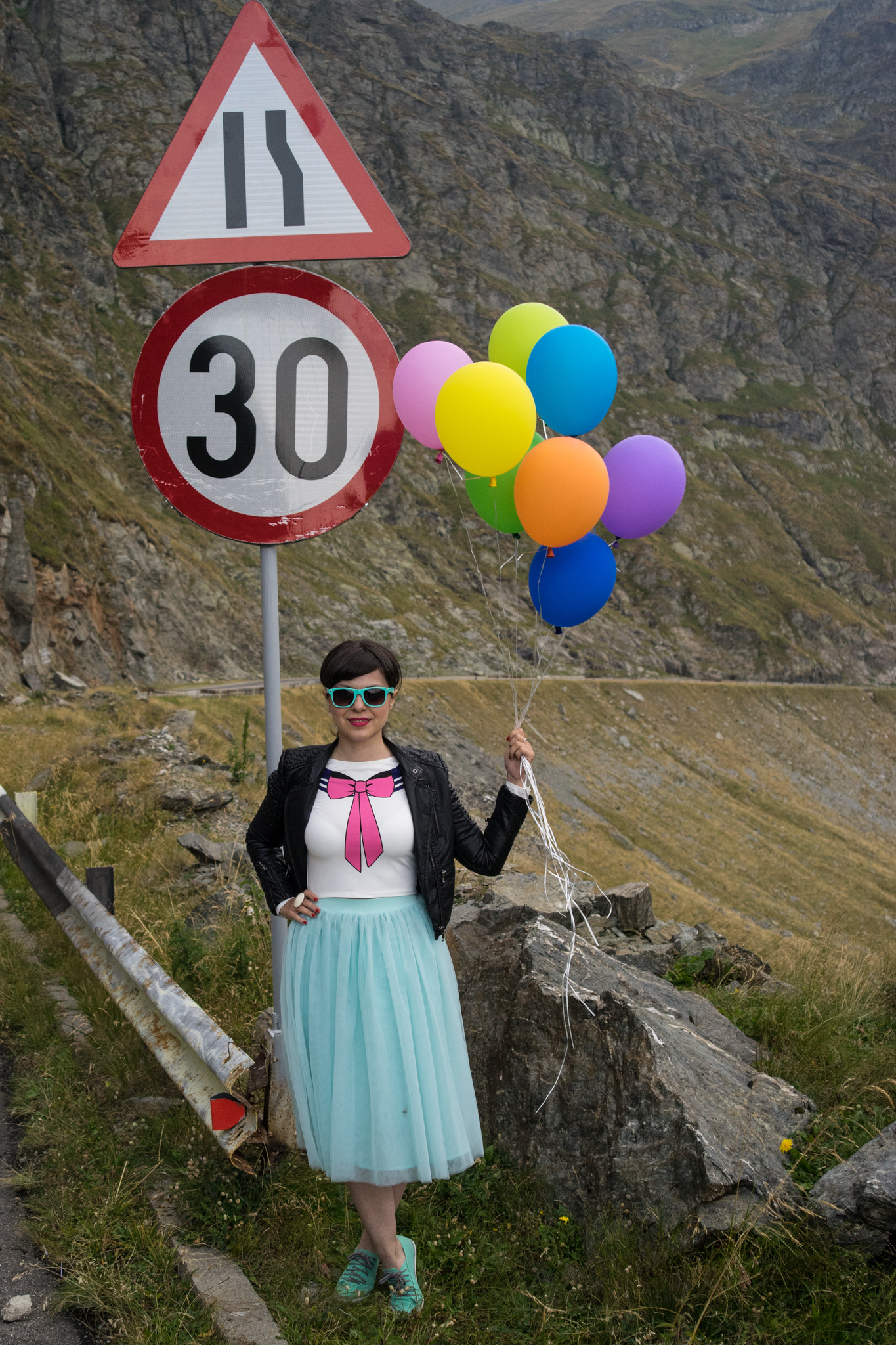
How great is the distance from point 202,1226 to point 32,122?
104 meters

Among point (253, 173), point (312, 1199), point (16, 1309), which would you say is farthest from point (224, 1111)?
point (253, 173)

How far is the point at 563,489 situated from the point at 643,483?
56cm

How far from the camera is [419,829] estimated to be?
269 centimetres

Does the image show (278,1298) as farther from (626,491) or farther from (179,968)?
(626,491)

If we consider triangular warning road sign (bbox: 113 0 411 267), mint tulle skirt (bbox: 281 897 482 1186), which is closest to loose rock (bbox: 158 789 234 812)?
mint tulle skirt (bbox: 281 897 482 1186)

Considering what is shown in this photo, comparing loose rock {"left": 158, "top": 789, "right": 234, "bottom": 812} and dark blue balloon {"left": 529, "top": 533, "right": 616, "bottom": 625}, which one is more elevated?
dark blue balloon {"left": 529, "top": 533, "right": 616, "bottom": 625}

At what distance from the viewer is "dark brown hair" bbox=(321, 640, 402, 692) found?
270 cm

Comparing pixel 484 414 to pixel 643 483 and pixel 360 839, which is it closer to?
pixel 643 483

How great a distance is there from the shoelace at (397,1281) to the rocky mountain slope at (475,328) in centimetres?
701

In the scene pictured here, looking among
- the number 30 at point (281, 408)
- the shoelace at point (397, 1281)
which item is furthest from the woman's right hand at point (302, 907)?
the number 30 at point (281, 408)

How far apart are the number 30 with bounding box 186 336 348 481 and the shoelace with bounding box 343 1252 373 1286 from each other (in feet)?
7.60

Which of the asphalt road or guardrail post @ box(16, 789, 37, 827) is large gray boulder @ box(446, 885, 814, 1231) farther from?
guardrail post @ box(16, 789, 37, 827)

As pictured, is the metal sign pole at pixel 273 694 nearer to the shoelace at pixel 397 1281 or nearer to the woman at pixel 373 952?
the woman at pixel 373 952

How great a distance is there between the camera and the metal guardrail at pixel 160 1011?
2.80 metres
